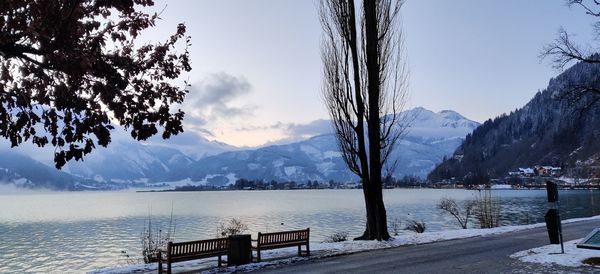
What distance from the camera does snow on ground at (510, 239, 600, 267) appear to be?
12.7 metres

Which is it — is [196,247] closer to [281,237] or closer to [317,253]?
[281,237]

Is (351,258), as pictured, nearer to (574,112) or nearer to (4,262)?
(574,112)

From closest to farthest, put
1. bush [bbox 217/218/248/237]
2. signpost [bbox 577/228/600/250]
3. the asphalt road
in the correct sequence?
1. signpost [bbox 577/228/600/250]
2. the asphalt road
3. bush [bbox 217/218/248/237]

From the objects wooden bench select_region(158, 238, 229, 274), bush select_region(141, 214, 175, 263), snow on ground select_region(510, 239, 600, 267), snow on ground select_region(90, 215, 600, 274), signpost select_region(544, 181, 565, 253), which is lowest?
bush select_region(141, 214, 175, 263)

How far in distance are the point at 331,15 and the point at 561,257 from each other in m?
13.1

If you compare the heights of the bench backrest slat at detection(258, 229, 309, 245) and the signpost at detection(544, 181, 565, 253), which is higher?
the signpost at detection(544, 181, 565, 253)

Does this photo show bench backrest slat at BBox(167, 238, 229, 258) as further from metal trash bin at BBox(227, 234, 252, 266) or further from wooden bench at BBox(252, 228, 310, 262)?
wooden bench at BBox(252, 228, 310, 262)

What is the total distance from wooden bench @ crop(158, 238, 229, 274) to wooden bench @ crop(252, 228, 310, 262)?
1.19 metres

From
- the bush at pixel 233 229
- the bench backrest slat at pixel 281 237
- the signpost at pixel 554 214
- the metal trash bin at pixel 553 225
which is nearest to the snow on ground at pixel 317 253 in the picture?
the metal trash bin at pixel 553 225

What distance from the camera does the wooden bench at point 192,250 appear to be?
42.4 feet

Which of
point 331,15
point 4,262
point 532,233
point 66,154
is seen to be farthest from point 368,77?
point 4,262

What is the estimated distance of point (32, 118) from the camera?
712 centimetres

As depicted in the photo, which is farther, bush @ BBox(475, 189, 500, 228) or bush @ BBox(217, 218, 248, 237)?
bush @ BBox(475, 189, 500, 228)

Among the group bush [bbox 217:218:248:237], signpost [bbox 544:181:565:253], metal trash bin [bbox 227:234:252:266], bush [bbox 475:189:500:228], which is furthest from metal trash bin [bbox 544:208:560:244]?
bush [bbox 475:189:500:228]
